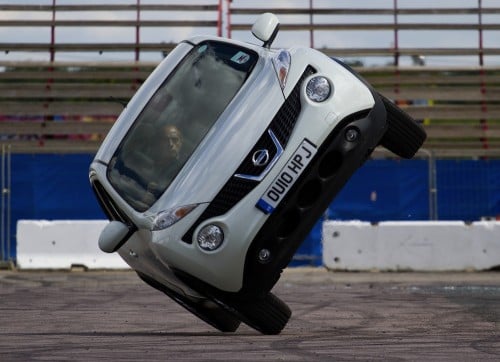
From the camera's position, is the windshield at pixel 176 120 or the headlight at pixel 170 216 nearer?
the headlight at pixel 170 216

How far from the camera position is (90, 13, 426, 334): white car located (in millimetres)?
9211

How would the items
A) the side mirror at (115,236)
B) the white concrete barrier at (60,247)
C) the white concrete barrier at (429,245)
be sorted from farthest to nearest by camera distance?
the white concrete barrier at (60,247) → the white concrete barrier at (429,245) → the side mirror at (115,236)

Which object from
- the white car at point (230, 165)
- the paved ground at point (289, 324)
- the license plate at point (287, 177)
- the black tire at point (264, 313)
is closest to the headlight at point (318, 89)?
the white car at point (230, 165)

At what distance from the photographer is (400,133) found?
10656 millimetres

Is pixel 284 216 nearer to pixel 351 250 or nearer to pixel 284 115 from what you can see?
pixel 284 115

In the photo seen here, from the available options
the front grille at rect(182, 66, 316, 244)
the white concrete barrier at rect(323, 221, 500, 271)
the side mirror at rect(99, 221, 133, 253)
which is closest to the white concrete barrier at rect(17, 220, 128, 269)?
the white concrete barrier at rect(323, 221, 500, 271)

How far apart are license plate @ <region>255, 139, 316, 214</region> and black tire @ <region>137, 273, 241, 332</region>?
1163 mm

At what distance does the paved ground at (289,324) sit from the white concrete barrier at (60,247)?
1.55 meters

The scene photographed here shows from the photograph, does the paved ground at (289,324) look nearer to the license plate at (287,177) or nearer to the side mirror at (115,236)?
the side mirror at (115,236)

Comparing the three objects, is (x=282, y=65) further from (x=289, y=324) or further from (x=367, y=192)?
(x=367, y=192)

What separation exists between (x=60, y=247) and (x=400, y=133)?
10941 millimetres

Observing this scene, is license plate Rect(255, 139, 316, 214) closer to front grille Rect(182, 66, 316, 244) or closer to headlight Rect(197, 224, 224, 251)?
front grille Rect(182, 66, 316, 244)

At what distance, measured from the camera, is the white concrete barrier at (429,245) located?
1967 cm

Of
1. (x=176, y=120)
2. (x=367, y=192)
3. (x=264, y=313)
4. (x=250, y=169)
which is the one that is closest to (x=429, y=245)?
(x=367, y=192)
